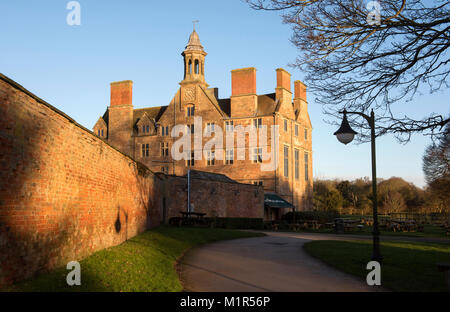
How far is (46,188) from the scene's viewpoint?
27.5 ft

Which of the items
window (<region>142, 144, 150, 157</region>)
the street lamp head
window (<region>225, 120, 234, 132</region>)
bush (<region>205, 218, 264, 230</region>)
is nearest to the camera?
the street lamp head

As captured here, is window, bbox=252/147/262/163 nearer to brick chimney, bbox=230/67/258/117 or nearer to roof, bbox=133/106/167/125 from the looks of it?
brick chimney, bbox=230/67/258/117

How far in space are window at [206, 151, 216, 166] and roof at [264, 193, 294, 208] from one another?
8563 millimetres

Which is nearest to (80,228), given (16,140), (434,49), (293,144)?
(16,140)

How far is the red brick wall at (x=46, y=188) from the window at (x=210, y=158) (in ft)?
129

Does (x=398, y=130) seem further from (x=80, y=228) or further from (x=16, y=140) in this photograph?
(x=16, y=140)

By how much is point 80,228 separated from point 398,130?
8898 millimetres

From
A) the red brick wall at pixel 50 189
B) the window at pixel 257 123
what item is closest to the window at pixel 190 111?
the window at pixel 257 123

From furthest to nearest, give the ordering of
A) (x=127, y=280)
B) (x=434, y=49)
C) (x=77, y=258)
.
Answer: (x=434, y=49)
(x=77, y=258)
(x=127, y=280)

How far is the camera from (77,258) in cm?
1014

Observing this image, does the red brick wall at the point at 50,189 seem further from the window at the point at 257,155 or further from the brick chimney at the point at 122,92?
the brick chimney at the point at 122,92

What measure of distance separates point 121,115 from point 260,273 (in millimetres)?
52034

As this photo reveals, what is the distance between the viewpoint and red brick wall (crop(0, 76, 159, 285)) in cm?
707

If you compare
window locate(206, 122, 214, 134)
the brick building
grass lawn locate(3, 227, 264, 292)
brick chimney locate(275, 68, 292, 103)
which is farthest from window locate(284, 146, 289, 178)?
grass lawn locate(3, 227, 264, 292)
